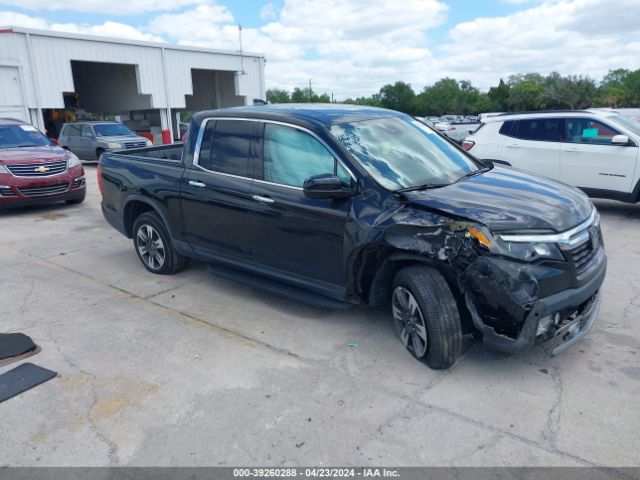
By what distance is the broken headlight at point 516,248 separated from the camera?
3.21 m

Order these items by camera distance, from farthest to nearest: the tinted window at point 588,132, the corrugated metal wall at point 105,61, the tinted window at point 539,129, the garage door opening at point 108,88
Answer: the garage door opening at point 108,88 < the corrugated metal wall at point 105,61 < the tinted window at point 539,129 < the tinted window at point 588,132

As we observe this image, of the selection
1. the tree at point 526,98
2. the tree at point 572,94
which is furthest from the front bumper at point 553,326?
the tree at point 526,98

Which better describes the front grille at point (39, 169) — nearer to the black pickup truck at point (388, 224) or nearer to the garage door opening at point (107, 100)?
the black pickup truck at point (388, 224)

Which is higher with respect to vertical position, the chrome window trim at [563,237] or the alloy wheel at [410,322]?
the chrome window trim at [563,237]

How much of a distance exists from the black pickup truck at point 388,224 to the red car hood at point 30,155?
5.21 m

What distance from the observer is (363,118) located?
14.7ft

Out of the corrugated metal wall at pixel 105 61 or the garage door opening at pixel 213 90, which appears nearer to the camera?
the corrugated metal wall at pixel 105 61

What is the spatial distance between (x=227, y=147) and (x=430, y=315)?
253cm

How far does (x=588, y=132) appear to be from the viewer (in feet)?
27.7

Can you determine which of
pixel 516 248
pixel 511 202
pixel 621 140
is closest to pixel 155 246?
pixel 511 202

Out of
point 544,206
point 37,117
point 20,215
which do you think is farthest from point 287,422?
point 37,117

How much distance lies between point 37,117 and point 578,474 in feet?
81.1

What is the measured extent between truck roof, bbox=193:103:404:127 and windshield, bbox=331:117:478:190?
98 mm

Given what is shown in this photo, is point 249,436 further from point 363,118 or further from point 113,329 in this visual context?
point 363,118
